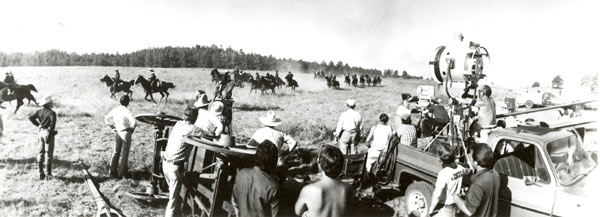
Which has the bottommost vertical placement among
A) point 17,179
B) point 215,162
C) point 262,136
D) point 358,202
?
point 17,179

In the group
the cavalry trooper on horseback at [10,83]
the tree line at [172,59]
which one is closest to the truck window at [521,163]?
the cavalry trooper on horseback at [10,83]

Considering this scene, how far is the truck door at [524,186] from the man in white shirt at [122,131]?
680 cm

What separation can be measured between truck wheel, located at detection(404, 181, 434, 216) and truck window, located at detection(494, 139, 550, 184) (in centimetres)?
105

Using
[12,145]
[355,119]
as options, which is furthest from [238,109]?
[355,119]

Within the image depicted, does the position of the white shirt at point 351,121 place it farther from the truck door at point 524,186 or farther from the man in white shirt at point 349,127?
the truck door at point 524,186

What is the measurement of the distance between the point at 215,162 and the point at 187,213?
1238 millimetres

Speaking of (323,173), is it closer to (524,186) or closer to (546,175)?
(524,186)

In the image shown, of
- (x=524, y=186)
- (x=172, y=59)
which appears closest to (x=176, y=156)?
(x=524, y=186)

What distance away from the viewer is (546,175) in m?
4.95

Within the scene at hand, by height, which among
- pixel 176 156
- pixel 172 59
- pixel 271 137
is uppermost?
pixel 172 59

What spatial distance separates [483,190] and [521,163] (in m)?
1.84

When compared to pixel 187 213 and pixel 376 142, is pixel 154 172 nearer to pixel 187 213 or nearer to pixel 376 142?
pixel 187 213

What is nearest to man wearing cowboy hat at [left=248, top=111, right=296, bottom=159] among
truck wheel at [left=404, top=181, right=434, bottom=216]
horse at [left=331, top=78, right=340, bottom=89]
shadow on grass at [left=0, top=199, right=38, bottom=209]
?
truck wheel at [left=404, top=181, right=434, bottom=216]

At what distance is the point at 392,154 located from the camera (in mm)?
6648
